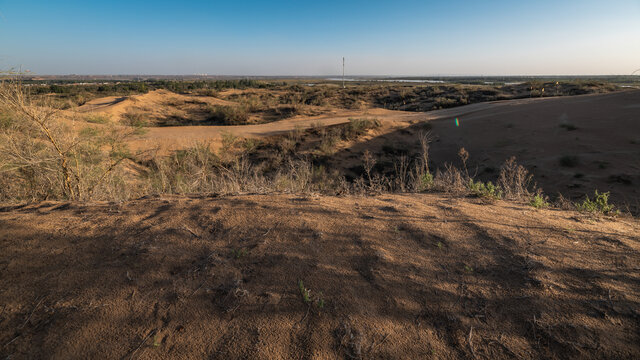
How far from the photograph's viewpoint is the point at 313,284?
2.18m

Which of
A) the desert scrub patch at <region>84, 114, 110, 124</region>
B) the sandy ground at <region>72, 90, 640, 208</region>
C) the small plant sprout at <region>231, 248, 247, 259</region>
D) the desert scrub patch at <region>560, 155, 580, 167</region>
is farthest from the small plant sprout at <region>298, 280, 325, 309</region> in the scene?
the desert scrub patch at <region>560, 155, 580, 167</region>

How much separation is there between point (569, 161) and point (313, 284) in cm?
1036

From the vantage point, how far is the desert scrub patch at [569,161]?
8595mm

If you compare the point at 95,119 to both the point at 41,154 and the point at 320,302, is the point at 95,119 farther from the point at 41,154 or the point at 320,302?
the point at 320,302

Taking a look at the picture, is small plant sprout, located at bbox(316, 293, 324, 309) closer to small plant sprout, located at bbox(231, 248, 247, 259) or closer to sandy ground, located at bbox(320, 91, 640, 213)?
small plant sprout, located at bbox(231, 248, 247, 259)

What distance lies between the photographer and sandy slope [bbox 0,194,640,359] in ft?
5.63

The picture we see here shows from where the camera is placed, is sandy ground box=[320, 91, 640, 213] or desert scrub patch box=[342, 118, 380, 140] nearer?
sandy ground box=[320, 91, 640, 213]

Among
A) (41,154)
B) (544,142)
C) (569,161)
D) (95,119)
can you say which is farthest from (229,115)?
(569,161)

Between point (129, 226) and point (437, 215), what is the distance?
11.8 ft

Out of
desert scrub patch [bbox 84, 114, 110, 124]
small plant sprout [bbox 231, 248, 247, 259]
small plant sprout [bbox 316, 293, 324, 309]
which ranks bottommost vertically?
small plant sprout [bbox 316, 293, 324, 309]

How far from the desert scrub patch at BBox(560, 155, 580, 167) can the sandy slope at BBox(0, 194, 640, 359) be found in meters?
6.78

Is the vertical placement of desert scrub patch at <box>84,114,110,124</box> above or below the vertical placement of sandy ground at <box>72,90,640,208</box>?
above

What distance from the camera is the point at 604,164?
8070 millimetres

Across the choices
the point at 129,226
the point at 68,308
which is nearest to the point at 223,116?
the point at 129,226
